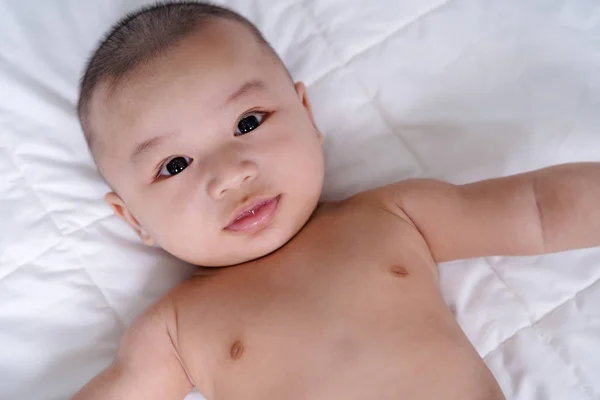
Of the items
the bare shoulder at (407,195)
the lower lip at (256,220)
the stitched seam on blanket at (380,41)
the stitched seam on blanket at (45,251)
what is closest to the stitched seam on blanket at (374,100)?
the stitched seam on blanket at (380,41)

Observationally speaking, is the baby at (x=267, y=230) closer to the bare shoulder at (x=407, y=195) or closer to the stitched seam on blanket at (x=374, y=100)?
the bare shoulder at (x=407, y=195)

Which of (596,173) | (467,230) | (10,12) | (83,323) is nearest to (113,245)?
(83,323)

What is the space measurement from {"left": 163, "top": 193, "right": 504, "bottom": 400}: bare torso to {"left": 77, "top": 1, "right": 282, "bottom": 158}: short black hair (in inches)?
12.4

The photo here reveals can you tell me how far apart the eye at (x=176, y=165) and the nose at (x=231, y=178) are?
0.21 feet

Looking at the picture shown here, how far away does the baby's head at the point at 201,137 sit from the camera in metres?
0.92

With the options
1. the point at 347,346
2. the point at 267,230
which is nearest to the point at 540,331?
the point at 347,346

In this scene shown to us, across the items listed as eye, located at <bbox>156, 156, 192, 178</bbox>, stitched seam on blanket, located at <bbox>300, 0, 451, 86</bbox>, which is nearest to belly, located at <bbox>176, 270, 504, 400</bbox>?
eye, located at <bbox>156, 156, 192, 178</bbox>

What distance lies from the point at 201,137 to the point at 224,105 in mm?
58

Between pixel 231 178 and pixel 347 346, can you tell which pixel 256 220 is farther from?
pixel 347 346

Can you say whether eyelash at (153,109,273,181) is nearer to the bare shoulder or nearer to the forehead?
the forehead

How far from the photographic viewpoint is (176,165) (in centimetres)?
95

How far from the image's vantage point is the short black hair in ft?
3.11

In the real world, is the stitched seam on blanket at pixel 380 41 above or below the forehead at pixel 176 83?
→ below

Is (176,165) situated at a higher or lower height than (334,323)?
higher
